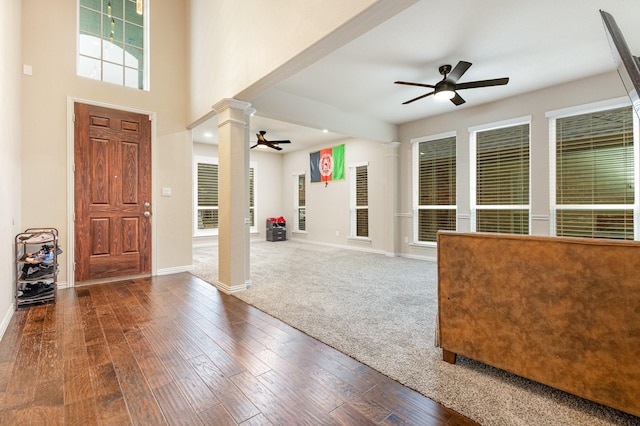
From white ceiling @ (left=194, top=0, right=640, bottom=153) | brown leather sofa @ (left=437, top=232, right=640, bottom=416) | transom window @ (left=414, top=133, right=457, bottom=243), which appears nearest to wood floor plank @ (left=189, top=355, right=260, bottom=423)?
brown leather sofa @ (left=437, top=232, right=640, bottom=416)

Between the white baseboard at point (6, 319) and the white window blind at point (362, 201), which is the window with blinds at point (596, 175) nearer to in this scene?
the white window blind at point (362, 201)

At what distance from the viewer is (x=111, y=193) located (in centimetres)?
415

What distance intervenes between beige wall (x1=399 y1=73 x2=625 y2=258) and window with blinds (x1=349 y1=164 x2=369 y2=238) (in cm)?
102

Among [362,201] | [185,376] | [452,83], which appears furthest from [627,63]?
[362,201]

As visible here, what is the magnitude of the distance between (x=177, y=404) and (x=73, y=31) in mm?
4868

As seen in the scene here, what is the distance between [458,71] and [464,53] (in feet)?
0.72

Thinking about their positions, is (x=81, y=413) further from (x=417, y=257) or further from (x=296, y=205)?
(x=296, y=205)

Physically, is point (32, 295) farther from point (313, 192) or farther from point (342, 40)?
point (313, 192)

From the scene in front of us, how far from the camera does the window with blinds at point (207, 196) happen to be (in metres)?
7.96

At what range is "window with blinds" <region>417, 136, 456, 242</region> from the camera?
5.76 metres

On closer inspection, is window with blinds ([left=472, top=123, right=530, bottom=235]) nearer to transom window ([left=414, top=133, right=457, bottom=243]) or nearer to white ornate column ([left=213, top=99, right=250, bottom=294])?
transom window ([left=414, top=133, right=457, bottom=243])

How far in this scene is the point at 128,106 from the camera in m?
4.30

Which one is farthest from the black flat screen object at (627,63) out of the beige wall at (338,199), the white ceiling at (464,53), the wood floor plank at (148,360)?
the beige wall at (338,199)

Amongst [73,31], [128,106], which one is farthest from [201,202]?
[73,31]
